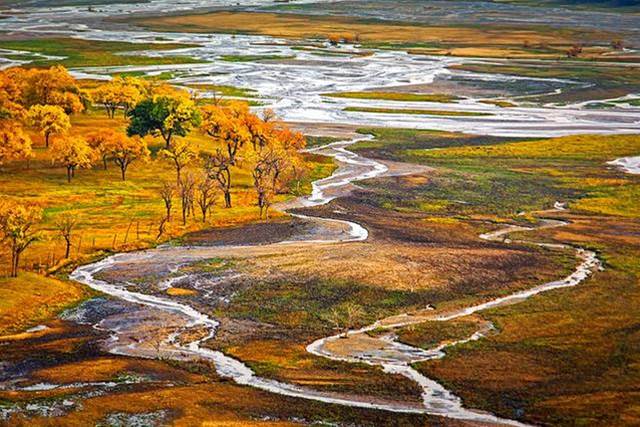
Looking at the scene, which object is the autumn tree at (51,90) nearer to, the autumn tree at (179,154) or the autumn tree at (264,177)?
the autumn tree at (179,154)

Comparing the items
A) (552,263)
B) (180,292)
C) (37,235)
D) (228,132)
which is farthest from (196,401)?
(228,132)

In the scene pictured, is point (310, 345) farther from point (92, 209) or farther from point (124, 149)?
point (124, 149)

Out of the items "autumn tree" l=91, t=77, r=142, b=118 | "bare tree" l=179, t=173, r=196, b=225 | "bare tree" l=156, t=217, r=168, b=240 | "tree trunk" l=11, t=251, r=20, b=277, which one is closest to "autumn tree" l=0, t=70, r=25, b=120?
"autumn tree" l=91, t=77, r=142, b=118

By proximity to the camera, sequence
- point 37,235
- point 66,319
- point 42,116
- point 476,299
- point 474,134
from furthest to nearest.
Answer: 1. point 474,134
2. point 42,116
3. point 37,235
4. point 476,299
5. point 66,319

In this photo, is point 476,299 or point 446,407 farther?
point 476,299

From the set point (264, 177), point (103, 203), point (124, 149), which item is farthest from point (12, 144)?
point (264, 177)

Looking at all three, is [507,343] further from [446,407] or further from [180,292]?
[180,292]

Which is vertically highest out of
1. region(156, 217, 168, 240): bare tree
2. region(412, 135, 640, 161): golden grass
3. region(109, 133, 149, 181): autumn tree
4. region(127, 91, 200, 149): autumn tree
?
region(127, 91, 200, 149): autumn tree

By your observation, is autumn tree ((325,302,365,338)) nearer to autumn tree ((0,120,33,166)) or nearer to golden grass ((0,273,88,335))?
golden grass ((0,273,88,335))
